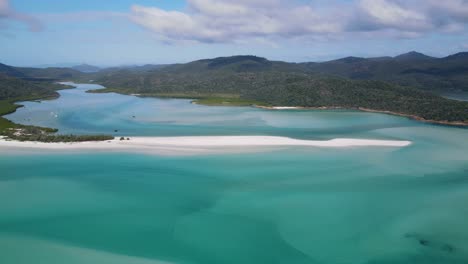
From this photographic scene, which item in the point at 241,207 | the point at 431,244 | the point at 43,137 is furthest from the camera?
the point at 43,137

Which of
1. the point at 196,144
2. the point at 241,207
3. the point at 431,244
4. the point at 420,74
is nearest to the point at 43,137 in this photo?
the point at 196,144

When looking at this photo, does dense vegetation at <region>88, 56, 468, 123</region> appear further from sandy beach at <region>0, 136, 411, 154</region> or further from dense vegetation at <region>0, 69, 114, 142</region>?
dense vegetation at <region>0, 69, 114, 142</region>

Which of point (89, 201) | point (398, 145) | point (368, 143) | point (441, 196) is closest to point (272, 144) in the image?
point (368, 143)

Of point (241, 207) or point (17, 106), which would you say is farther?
point (17, 106)

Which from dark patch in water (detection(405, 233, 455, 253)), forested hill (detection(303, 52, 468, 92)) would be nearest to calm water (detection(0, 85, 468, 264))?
dark patch in water (detection(405, 233, 455, 253))

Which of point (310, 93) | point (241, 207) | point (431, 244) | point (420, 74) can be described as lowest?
point (431, 244)

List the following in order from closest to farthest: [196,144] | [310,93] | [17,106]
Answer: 1. [196,144]
2. [17,106]
3. [310,93]

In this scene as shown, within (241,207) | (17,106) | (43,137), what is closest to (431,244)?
(241,207)

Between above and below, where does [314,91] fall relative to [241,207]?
above

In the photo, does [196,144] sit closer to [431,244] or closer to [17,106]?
[431,244]
